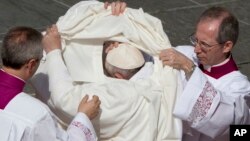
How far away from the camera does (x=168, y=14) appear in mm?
8898

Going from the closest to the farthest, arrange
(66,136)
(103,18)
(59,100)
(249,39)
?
(66,136)
(59,100)
(103,18)
(249,39)

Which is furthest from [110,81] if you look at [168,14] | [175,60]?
[168,14]

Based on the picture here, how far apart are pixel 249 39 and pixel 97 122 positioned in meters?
4.90

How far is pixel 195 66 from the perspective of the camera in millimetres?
4121

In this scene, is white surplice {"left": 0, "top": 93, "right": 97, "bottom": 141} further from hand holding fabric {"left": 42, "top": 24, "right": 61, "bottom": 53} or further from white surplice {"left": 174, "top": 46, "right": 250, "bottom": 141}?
white surplice {"left": 174, "top": 46, "right": 250, "bottom": 141}

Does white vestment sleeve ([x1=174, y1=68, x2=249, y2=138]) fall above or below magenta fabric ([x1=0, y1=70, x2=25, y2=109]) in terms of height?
below

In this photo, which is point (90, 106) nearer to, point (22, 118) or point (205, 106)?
point (22, 118)

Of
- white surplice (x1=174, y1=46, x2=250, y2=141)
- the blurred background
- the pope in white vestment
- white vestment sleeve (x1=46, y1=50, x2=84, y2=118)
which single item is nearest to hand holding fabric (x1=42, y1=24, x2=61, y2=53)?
white vestment sleeve (x1=46, y1=50, x2=84, y2=118)

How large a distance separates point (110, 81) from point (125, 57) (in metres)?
0.17

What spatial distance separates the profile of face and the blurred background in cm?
334

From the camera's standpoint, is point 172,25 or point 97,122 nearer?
point 97,122

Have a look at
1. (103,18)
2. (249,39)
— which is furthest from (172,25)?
(103,18)

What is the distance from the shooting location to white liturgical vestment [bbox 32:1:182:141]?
13.0 feet

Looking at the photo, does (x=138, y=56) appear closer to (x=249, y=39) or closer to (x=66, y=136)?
(x=66, y=136)
